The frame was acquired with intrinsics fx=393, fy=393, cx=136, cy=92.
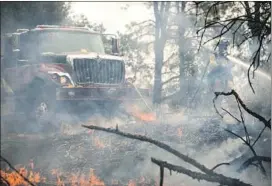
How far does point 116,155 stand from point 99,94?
12.1ft

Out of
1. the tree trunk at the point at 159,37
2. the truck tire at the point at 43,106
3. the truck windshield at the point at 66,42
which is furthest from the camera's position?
the tree trunk at the point at 159,37

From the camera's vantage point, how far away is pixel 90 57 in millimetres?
10477

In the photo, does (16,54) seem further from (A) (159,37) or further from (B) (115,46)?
(A) (159,37)

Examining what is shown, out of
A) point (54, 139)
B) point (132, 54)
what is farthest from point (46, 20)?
point (54, 139)

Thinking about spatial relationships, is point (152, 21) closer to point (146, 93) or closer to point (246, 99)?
point (146, 93)

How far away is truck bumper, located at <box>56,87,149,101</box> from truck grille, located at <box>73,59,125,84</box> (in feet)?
1.66

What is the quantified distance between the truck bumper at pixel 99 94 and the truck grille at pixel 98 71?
0.51m

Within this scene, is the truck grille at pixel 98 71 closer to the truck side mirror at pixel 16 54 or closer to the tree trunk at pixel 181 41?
the truck side mirror at pixel 16 54

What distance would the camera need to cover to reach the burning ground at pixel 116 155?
5.79 m

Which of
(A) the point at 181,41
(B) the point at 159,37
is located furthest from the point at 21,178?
(B) the point at 159,37

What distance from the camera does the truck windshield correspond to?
34.6ft

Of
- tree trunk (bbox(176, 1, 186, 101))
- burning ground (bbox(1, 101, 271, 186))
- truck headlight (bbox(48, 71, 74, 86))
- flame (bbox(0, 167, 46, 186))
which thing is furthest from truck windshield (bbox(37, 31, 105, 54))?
tree trunk (bbox(176, 1, 186, 101))

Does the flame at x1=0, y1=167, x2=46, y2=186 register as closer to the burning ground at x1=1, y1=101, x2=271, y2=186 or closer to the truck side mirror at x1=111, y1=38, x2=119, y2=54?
the burning ground at x1=1, y1=101, x2=271, y2=186

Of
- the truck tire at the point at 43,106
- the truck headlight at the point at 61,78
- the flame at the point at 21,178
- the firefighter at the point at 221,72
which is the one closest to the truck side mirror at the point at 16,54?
the truck tire at the point at 43,106
